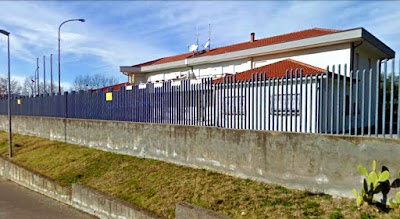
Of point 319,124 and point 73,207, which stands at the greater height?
point 319,124

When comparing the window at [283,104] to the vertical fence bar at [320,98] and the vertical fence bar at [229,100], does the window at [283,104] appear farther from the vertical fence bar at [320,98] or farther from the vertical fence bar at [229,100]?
the vertical fence bar at [229,100]

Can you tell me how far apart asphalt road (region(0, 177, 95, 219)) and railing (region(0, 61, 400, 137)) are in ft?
11.7

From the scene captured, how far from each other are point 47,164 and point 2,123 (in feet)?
51.8

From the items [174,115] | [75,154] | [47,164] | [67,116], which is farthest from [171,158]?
[67,116]

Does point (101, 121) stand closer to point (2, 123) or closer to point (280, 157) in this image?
point (280, 157)

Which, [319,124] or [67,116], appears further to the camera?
[67,116]

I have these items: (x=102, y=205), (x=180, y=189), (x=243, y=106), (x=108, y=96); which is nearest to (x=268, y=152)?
(x=243, y=106)

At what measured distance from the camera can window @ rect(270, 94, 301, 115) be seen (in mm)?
5934

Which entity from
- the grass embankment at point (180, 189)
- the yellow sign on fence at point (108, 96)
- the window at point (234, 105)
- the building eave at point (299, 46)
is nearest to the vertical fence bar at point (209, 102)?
the window at point (234, 105)

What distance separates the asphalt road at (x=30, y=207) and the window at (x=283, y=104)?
5182mm

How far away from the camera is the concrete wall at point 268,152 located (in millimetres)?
4906

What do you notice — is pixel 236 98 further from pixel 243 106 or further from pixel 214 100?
pixel 214 100

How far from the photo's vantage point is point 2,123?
2370 centimetres

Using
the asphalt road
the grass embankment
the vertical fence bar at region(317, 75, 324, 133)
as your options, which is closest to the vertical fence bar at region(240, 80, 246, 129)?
the grass embankment
